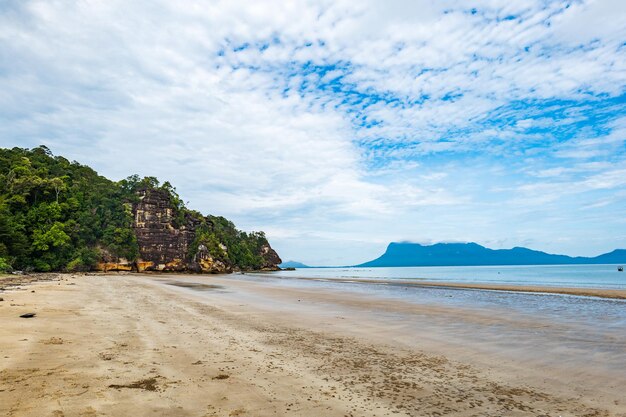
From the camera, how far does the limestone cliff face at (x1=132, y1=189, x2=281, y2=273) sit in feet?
330

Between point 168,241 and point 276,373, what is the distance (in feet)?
355

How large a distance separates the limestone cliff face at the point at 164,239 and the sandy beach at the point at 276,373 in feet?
317

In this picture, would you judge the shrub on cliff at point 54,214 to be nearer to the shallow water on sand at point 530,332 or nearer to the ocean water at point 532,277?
the ocean water at point 532,277

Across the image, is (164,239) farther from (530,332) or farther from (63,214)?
(530,332)

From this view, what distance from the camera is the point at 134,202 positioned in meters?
105

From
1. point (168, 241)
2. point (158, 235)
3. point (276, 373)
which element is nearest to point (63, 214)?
point (158, 235)

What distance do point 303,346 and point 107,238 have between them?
3799 inches

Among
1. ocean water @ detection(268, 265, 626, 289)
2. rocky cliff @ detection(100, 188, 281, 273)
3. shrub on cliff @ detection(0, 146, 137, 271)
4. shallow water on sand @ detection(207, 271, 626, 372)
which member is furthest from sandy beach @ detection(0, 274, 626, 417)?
rocky cliff @ detection(100, 188, 281, 273)

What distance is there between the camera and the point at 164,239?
342ft

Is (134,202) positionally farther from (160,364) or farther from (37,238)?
(160,364)

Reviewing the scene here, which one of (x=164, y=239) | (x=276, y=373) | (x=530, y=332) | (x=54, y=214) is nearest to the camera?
(x=276, y=373)

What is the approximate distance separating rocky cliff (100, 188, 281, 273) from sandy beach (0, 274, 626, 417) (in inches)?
3691

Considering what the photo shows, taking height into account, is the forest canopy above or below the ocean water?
above

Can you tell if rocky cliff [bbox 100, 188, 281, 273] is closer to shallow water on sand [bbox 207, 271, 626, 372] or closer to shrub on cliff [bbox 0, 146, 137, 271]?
shrub on cliff [bbox 0, 146, 137, 271]
